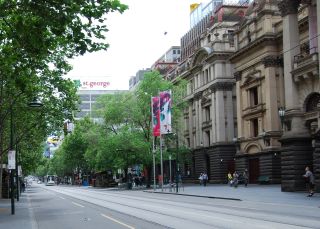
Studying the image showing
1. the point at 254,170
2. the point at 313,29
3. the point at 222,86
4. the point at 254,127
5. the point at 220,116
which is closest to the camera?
the point at 313,29

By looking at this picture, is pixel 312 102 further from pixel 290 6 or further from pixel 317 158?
pixel 290 6

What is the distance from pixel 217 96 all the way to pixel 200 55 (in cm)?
823

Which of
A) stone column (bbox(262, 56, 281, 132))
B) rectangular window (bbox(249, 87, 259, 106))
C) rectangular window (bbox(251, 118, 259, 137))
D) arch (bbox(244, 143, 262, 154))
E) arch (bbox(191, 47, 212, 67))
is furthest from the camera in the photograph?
arch (bbox(191, 47, 212, 67))

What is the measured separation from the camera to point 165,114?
5259 centimetres

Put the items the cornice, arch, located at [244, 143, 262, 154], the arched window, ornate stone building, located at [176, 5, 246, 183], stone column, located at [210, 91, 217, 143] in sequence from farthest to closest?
stone column, located at [210, 91, 217, 143] < ornate stone building, located at [176, 5, 246, 183] < arch, located at [244, 143, 262, 154] < the cornice < the arched window

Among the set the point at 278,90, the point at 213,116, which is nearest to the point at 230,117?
the point at 213,116

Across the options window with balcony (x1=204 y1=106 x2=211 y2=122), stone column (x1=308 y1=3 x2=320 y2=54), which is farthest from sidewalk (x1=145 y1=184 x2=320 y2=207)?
window with balcony (x1=204 y1=106 x2=211 y2=122)

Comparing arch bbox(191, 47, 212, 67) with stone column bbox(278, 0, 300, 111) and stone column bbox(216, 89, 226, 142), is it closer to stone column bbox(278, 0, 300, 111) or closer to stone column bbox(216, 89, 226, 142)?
stone column bbox(216, 89, 226, 142)

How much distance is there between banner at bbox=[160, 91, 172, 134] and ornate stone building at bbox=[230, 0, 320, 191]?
10.9 meters

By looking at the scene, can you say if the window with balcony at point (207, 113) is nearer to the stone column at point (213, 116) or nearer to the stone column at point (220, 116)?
the stone column at point (213, 116)

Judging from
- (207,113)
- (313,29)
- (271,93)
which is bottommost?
(271,93)

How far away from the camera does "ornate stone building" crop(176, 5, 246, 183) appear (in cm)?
7481

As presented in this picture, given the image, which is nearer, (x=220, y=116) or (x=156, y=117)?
(x=156, y=117)

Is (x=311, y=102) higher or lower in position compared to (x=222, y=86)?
lower
